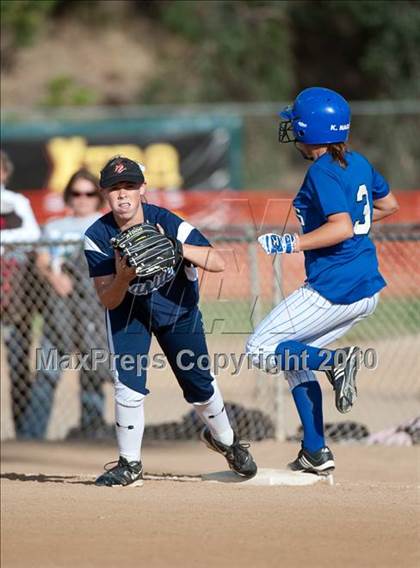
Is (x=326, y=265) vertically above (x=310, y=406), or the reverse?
(x=326, y=265)

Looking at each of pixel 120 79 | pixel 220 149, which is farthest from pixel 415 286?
pixel 120 79

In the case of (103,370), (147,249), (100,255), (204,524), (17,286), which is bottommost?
(204,524)

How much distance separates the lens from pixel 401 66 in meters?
26.1

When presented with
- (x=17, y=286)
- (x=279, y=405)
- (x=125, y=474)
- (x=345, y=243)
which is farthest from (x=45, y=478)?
(x=17, y=286)

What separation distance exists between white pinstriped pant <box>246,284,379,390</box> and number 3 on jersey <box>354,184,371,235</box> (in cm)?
37

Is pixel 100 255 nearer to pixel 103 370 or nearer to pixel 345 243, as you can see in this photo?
pixel 345 243

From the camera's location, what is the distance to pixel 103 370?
9.66m

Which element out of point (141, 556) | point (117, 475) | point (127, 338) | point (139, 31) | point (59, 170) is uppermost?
point (139, 31)

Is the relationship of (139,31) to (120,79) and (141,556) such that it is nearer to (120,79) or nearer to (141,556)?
(120,79)

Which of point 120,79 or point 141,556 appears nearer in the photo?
point 141,556

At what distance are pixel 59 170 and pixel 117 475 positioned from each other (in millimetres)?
12178

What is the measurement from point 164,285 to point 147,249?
21.5 inches

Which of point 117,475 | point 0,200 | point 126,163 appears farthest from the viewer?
point 0,200

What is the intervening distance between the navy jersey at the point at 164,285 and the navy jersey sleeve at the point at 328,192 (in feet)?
2.17
